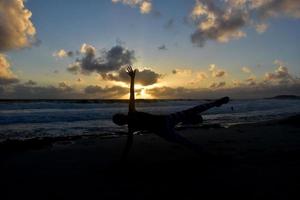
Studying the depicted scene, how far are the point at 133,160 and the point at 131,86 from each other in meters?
2.71

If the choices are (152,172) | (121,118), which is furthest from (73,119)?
(152,172)

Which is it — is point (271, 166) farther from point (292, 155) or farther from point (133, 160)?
point (133, 160)

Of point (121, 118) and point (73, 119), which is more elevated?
point (121, 118)

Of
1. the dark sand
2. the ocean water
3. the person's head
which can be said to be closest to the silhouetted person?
the person's head

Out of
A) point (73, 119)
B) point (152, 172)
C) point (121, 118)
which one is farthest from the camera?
point (73, 119)

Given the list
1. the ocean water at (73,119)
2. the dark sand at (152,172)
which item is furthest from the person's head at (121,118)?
the ocean water at (73,119)

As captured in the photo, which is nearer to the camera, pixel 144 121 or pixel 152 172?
pixel 152 172

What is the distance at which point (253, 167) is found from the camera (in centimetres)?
916

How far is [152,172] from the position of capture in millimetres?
8828

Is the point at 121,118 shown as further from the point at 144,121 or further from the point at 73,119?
the point at 73,119

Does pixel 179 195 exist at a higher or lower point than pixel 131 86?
lower

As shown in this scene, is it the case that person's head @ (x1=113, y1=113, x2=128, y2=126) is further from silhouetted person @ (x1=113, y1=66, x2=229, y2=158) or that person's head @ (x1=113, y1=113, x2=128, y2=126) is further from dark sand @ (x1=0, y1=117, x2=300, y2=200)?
dark sand @ (x1=0, y1=117, x2=300, y2=200)

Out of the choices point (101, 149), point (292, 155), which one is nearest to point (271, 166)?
point (292, 155)

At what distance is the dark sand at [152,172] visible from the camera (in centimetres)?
709
